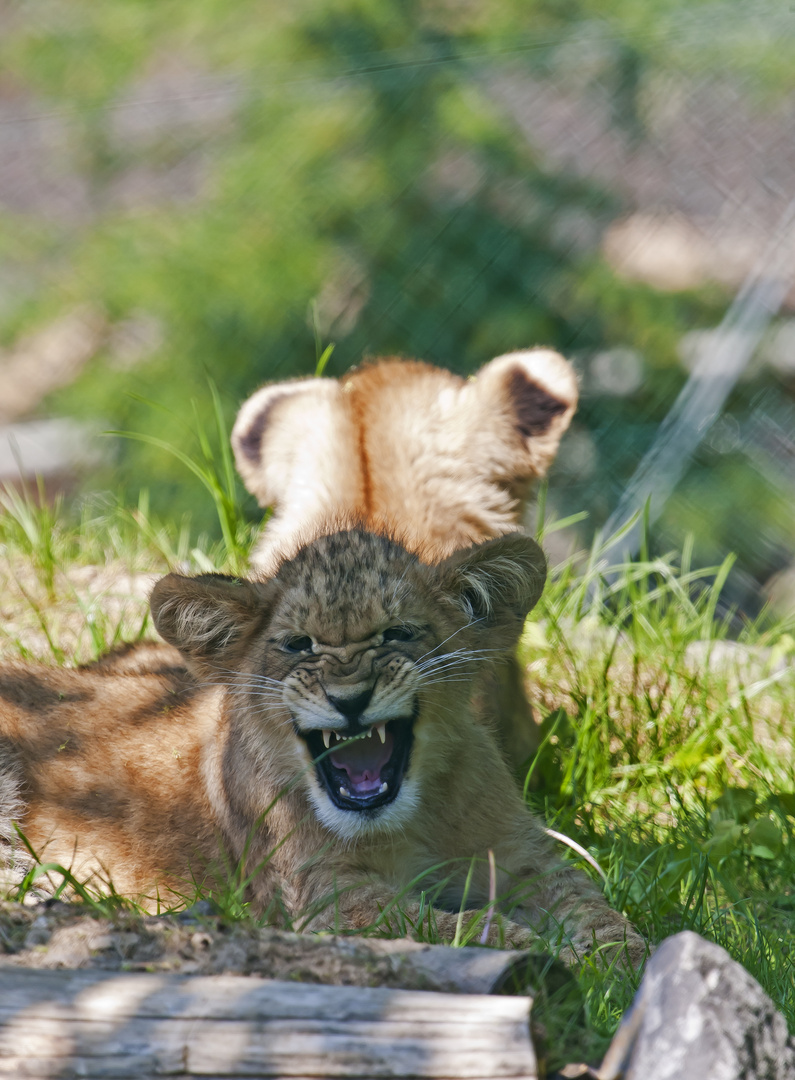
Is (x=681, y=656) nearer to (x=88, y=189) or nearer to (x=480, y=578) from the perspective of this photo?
(x=480, y=578)

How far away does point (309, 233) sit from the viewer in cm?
714

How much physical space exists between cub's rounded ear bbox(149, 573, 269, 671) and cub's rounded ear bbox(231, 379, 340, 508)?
1409mm

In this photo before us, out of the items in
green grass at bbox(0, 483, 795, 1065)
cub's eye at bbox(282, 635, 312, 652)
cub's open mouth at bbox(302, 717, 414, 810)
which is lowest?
green grass at bbox(0, 483, 795, 1065)

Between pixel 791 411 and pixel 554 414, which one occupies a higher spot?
pixel 554 414

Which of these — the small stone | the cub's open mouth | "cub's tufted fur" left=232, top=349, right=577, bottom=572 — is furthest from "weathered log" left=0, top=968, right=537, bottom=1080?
"cub's tufted fur" left=232, top=349, right=577, bottom=572

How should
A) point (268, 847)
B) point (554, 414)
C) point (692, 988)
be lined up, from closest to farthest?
point (692, 988), point (268, 847), point (554, 414)

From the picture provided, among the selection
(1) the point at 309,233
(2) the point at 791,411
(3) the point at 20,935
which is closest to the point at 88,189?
(1) the point at 309,233

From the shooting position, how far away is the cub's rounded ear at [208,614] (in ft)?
11.3

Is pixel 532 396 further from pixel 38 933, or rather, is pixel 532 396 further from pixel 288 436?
pixel 38 933

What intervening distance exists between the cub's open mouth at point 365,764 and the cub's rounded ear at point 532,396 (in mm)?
2016

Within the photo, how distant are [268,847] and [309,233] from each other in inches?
176

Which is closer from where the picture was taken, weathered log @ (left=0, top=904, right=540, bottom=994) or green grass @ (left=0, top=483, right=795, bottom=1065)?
weathered log @ (left=0, top=904, right=540, bottom=994)

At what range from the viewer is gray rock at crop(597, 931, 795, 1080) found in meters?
2.04

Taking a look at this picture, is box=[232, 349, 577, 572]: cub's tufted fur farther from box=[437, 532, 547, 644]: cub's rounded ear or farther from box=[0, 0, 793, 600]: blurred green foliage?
box=[0, 0, 793, 600]: blurred green foliage
